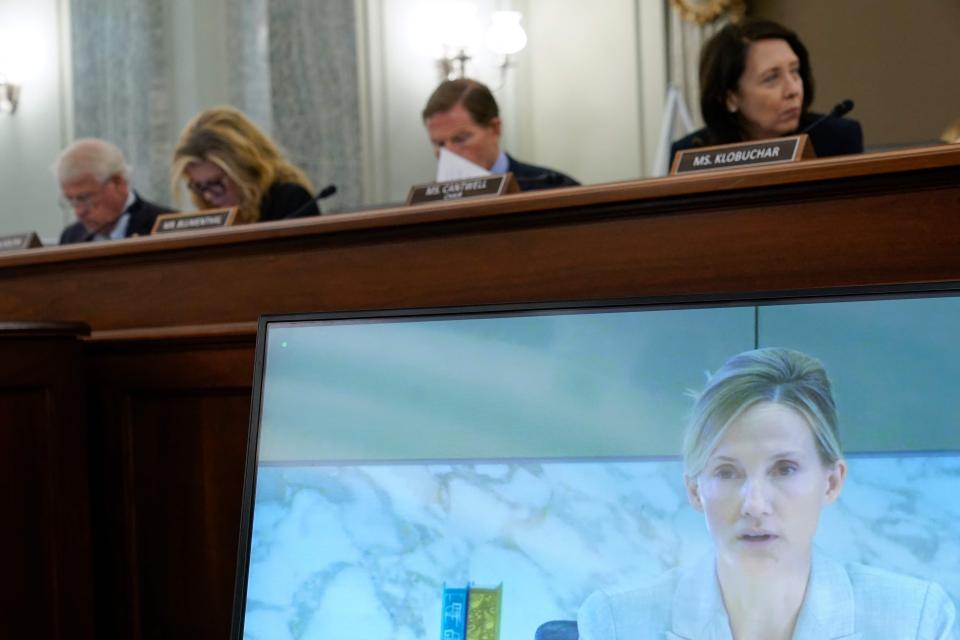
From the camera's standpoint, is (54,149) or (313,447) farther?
(54,149)

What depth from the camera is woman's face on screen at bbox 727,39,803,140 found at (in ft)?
8.80

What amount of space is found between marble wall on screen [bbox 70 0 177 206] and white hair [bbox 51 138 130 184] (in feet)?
4.87

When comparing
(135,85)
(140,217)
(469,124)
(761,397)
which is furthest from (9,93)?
(761,397)

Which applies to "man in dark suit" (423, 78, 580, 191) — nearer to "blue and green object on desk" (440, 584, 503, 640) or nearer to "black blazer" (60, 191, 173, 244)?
"black blazer" (60, 191, 173, 244)

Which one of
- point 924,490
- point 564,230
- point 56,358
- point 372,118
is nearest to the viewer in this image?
point 924,490

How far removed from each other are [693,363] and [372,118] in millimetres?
4970

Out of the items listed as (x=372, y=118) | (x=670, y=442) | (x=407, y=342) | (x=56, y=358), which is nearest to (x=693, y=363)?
(x=670, y=442)

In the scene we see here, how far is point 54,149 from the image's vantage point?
605 centimetres

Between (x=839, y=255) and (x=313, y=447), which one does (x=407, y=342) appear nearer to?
(x=313, y=447)

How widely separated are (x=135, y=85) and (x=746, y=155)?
421 centimetres

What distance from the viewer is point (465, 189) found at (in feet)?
6.71

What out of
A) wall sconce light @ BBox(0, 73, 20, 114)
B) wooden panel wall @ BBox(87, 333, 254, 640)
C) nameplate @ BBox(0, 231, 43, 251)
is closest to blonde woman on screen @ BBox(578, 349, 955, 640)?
wooden panel wall @ BBox(87, 333, 254, 640)

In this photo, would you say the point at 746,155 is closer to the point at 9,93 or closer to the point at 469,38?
the point at 469,38

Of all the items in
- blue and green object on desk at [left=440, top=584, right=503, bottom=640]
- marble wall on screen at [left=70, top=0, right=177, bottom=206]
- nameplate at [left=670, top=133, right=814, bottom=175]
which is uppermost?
marble wall on screen at [left=70, top=0, right=177, bottom=206]
